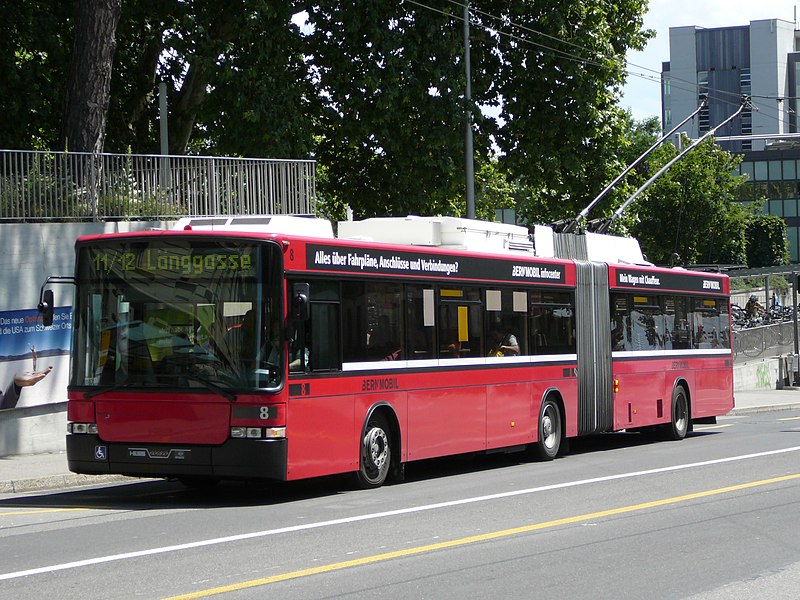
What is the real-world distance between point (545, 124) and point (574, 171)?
1.43 m

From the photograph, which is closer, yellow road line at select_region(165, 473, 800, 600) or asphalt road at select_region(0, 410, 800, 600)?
yellow road line at select_region(165, 473, 800, 600)

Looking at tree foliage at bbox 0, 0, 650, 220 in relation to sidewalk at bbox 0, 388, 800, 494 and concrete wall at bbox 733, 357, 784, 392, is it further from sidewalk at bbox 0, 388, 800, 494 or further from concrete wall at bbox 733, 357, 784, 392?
sidewalk at bbox 0, 388, 800, 494

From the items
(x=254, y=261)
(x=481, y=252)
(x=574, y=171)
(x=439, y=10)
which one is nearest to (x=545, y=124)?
(x=574, y=171)

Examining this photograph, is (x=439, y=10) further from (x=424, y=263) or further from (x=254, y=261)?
(x=254, y=261)

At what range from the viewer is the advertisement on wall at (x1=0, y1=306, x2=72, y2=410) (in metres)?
17.9

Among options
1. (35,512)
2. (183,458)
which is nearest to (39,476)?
(35,512)

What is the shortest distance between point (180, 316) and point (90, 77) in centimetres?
1135

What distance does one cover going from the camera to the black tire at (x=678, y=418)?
21766mm

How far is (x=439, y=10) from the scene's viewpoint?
99.1 feet

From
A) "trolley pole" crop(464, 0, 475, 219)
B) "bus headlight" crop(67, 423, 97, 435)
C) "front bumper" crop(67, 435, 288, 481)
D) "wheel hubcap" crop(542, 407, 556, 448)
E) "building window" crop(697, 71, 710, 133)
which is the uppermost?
"building window" crop(697, 71, 710, 133)

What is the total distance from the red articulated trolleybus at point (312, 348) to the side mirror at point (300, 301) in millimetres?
18

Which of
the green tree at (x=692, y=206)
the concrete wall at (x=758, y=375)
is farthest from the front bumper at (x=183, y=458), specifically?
the green tree at (x=692, y=206)

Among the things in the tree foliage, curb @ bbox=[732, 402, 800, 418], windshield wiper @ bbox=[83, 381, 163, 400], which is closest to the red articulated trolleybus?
windshield wiper @ bbox=[83, 381, 163, 400]

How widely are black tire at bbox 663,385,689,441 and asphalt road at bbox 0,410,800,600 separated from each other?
18.4 feet
